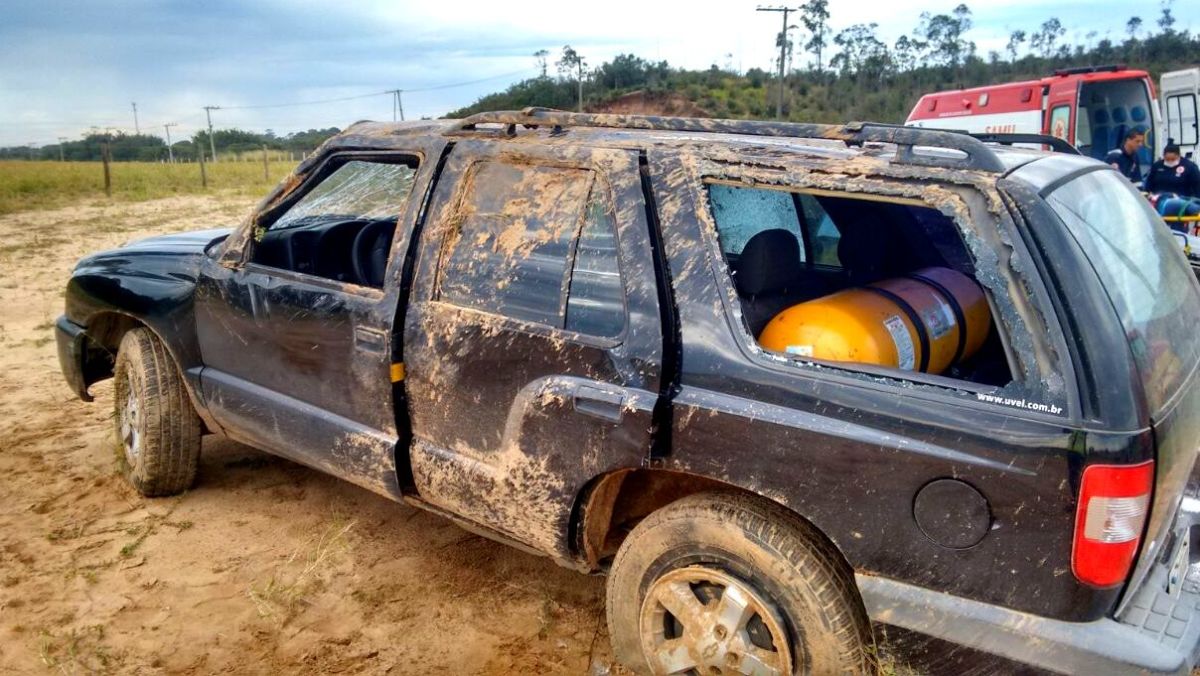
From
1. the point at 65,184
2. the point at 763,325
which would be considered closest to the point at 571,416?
the point at 763,325

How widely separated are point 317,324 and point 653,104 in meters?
46.5

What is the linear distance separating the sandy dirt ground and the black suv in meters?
0.44

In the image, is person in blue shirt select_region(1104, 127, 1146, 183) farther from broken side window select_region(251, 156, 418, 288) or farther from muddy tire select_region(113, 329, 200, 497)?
muddy tire select_region(113, 329, 200, 497)

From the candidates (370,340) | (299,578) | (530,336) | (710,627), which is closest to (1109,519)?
(710,627)

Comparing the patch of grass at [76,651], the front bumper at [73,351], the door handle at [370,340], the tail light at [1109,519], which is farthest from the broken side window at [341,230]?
the tail light at [1109,519]

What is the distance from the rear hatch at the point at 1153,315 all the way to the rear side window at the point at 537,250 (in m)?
1.17

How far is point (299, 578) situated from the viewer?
11.3 ft

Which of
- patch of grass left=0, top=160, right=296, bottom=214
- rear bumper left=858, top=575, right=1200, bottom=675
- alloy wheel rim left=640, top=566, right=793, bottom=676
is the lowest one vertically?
alloy wheel rim left=640, top=566, right=793, bottom=676

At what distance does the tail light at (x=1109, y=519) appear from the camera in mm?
1829

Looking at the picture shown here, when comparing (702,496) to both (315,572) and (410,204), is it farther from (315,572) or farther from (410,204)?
(315,572)

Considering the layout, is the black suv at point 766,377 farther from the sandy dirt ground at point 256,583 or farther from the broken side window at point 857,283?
the sandy dirt ground at point 256,583

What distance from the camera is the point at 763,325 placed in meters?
2.69

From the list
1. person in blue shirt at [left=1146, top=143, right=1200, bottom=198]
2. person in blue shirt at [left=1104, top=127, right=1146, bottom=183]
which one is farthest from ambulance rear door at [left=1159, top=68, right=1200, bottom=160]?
person in blue shirt at [left=1146, top=143, right=1200, bottom=198]

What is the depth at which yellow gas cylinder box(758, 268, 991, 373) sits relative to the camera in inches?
93.9
